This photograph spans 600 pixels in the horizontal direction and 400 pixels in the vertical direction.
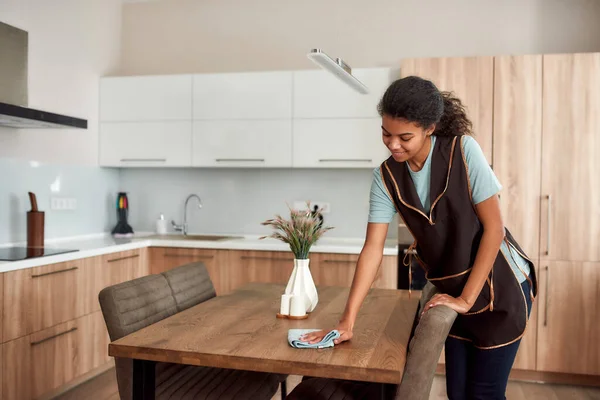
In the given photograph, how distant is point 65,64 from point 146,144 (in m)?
0.78

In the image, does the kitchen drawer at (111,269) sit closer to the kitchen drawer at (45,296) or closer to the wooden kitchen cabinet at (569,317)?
the kitchen drawer at (45,296)

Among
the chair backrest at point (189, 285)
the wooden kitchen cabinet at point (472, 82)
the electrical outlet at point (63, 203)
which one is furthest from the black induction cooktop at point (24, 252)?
the wooden kitchen cabinet at point (472, 82)

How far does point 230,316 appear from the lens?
2230 millimetres

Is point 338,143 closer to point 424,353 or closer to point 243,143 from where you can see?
point 243,143

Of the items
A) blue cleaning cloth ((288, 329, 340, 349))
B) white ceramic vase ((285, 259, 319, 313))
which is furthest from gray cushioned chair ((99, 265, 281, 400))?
Result: blue cleaning cloth ((288, 329, 340, 349))

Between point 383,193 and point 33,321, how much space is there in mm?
2079

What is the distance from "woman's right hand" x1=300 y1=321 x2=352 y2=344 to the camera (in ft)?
5.94

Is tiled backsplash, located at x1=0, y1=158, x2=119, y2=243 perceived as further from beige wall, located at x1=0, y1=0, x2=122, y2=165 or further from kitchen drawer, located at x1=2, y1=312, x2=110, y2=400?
kitchen drawer, located at x1=2, y1=312, x2=110, y2=400

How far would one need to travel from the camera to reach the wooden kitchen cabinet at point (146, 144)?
174 inches

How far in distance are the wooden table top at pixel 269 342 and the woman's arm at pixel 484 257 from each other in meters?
0.21

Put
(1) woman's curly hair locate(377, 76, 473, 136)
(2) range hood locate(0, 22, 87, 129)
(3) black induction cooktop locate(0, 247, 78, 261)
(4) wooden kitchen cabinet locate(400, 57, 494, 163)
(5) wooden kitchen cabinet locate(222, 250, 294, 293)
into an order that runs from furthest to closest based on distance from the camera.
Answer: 1. (5) wooden kitchen cabinet locate(222, 250, 294, 293)
2. (4) wooden kitchen cabinet locate(400, 57, 494, 163)
3. (2) range hood locate(0, 22, 87, 129)
4. (3) black induction cooktop locate(0, 247, 78, 261)
5. (1) woman's curly hair locate(377, 76, 473, 136)

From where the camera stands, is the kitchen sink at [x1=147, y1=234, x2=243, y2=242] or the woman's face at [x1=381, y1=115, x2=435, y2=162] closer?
the woman's face at [x1=381, y1=115, x2=435, y2=162]

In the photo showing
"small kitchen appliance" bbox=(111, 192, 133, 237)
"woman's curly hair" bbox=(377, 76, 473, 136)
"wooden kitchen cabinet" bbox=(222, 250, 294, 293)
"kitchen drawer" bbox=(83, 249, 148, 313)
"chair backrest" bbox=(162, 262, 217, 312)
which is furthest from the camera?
"small kitchen appliance" bbox=(111, 192, 133, 237)

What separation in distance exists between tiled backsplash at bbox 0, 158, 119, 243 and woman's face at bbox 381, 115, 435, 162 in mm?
2696
